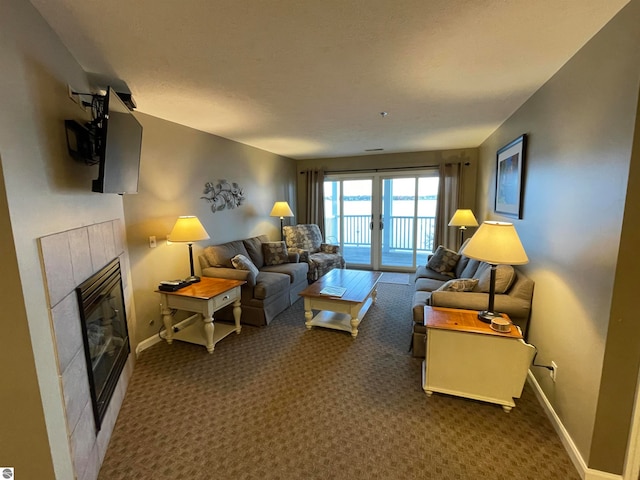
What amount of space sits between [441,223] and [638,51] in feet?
13.5

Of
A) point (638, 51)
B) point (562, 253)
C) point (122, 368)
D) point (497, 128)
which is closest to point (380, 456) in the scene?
point (562, 253)

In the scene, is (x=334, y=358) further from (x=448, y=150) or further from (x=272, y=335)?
(x=448, y=150)

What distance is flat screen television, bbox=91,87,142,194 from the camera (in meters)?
1.53

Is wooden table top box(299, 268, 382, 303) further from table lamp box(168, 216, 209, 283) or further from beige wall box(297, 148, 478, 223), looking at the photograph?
beige wall box(297, 148, 478, 223)

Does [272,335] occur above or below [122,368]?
below

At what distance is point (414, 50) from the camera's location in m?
1.68

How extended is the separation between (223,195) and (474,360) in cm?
345

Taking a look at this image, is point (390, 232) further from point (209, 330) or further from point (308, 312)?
point (209, 330)

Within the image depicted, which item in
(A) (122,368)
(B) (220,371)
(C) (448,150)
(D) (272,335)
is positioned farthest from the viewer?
(C) (448,150)

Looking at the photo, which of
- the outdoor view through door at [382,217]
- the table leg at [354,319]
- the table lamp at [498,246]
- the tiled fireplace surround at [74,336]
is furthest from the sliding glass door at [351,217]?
the tiled fireplace surround at [74,336]

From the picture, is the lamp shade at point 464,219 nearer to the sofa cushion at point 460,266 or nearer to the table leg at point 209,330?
the sofa cushion at point 460,266

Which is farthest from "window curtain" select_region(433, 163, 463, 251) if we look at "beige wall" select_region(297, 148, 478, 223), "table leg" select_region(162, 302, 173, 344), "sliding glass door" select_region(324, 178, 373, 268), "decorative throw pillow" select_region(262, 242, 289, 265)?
"table leg" select_region(162, 302, 173, 344)

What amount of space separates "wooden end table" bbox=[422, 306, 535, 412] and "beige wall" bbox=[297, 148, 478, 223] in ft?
11.9

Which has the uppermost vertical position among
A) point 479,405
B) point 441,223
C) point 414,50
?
point 414,50
